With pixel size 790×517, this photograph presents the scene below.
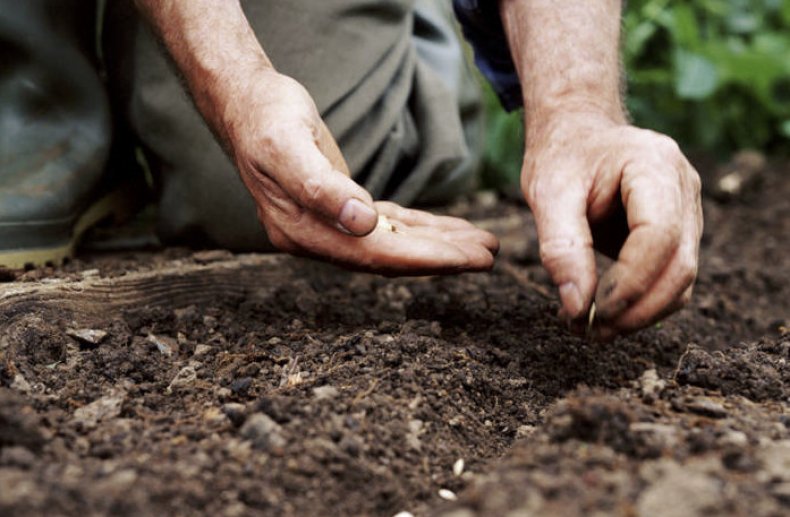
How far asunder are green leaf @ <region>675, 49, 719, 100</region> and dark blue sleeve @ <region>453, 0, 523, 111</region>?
5.15 ft

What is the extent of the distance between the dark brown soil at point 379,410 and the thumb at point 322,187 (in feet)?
0.70

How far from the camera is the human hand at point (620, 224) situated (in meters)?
1.30

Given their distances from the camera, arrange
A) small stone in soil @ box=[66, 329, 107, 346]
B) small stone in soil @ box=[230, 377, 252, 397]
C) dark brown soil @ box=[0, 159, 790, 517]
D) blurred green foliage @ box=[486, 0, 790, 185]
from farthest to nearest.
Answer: blurred green foliage @ box=[486, 0, 790, 185], small stone in soil @ box=[66, 329, 107, 346], small stone in soil @ box=[230, 377, 252, 397], dark brown soil @ box=[0, 159, 790, 517]

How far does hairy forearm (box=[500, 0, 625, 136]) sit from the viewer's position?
168cm

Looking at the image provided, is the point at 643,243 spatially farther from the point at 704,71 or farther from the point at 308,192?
the point at 704,71

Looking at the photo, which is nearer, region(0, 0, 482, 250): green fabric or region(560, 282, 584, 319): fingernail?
region(560, 282, 584, 319): fingernail

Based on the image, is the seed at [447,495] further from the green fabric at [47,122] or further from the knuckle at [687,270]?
the green fabric at [47,122]

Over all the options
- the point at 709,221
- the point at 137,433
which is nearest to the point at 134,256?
the point at 137,433

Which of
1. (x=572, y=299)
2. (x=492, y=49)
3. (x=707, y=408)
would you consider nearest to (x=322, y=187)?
(x=572, y=299)

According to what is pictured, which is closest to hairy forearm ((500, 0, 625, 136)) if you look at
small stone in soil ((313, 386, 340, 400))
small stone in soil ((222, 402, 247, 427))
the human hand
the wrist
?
the wrist

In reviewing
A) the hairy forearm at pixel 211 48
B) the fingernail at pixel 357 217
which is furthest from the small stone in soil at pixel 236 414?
the hairy forearm at pixel 211 48

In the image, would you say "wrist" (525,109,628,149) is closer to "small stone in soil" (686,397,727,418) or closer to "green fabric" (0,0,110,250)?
"small stone in soil" (686,397,727,418)

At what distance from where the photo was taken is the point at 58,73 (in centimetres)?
205

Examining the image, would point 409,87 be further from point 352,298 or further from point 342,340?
point 342,340
